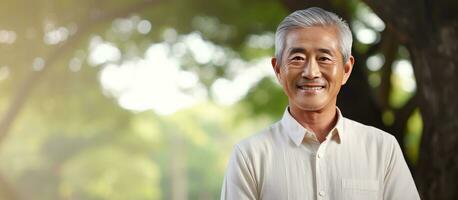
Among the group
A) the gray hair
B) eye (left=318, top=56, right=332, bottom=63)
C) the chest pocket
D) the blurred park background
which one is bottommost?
the chest pocket

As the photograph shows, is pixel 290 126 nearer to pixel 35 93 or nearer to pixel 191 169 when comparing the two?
pixel 35 93

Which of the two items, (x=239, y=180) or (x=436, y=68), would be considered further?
(x=436, y=68)

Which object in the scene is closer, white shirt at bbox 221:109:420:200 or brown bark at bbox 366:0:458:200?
white shirt at bbox 221:109:420:200


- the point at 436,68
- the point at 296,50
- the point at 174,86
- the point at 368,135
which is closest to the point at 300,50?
the point at 296,50

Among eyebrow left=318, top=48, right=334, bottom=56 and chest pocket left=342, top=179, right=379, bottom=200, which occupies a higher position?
eyebrow left=318, top=48, right=334, bottom=56

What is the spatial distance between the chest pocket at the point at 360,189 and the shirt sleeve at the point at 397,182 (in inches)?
1.0

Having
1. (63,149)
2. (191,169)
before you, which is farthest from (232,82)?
(191,169)

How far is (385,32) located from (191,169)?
61.9ft

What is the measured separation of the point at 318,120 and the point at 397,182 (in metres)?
0.19

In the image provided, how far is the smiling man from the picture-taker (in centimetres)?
150

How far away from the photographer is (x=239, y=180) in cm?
149

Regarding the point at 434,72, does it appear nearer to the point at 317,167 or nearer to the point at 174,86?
the point at 317,167

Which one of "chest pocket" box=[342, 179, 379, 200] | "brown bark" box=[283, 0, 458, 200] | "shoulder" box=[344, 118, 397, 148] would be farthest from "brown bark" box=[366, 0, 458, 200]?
"chest pocket" box=[342, 179, 379, 200]

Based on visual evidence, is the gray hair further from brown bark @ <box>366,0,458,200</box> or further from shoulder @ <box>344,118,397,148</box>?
brown bark @ <box>366,0,458,200</box>
